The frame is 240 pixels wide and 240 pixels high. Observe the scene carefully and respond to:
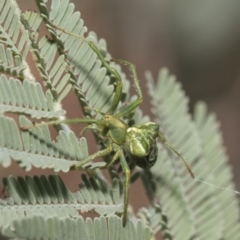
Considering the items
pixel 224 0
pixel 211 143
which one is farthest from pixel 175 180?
pixel 224 0

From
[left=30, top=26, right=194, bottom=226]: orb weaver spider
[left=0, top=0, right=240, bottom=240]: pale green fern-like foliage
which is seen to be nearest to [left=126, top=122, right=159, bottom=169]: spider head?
[left=30, top=26, right=194, bottom=226]: orb weaver spider

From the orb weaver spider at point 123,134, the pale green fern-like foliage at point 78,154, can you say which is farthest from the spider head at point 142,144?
the pale green fern-like foliage at point 78,154

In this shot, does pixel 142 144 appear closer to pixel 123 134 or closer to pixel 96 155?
pixel 123 134

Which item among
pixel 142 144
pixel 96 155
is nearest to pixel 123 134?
pixel 142 144

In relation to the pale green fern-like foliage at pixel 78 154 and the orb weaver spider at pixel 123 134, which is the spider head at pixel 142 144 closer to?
the orb weaver spider at pixel 123 134

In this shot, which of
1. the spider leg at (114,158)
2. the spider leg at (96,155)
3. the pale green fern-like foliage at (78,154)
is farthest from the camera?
the spider leg at (114,158)

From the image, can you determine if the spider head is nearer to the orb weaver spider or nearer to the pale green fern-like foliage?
the orb weaver spider

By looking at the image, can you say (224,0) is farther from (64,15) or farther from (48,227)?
(48,227)
